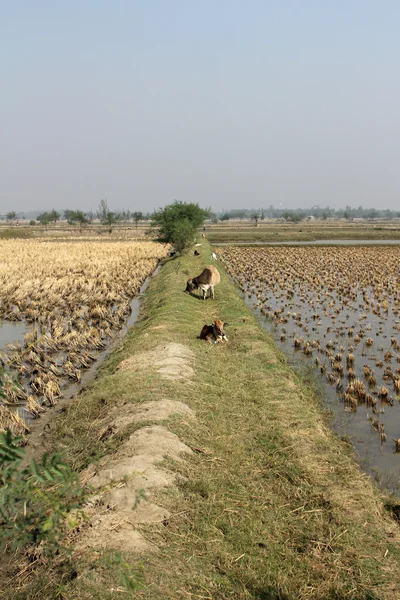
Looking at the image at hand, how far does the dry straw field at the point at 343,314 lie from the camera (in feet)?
39.5

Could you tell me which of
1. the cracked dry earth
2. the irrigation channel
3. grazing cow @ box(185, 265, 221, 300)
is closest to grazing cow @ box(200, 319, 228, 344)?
the irrigation channel

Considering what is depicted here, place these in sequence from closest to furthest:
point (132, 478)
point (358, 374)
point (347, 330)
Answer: point (132, 478) < point (358, 374) < point (347, 330)

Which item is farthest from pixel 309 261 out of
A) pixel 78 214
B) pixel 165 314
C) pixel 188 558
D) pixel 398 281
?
pixel 78 214

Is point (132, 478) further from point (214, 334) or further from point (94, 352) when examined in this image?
point (94, 352)

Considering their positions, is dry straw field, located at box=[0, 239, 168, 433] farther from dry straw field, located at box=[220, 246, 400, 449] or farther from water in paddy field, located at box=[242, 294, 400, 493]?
dry straw field, located at box=[220, 246, 400, 449]

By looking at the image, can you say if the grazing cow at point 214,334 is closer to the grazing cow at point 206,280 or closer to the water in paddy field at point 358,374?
the water in paddy field at point 358,374

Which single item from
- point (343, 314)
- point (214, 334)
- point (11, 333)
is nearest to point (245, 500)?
point (214, 334)

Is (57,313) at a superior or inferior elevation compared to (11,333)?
superior

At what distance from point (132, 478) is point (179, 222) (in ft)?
125

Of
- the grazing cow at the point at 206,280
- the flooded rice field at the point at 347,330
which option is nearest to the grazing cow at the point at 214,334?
the flooded rice field at the point at 347,330

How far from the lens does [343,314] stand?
818 inches

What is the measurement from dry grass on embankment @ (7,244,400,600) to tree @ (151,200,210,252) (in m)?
29.8

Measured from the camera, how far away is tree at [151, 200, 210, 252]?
133 feet

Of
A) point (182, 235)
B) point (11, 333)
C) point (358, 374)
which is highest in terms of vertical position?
point (182, 235)
